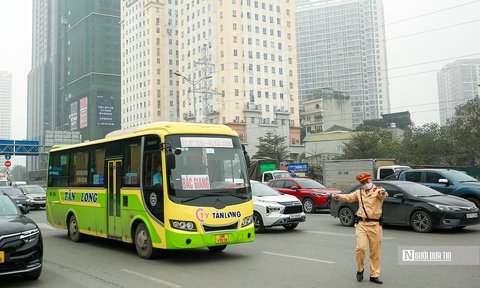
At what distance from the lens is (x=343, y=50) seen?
14950cm

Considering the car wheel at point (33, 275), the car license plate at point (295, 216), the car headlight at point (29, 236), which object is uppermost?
the car headlight at point (29, 236)

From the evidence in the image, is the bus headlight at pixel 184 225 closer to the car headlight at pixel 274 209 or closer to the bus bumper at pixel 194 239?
the bus bumper at pixel 194 239

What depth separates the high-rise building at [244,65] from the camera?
9994cm

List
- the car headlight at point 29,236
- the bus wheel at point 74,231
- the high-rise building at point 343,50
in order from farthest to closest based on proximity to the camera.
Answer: the high-rise building at point 343,50
the bus wheel at point 74,231
the car headlight at point 29,236

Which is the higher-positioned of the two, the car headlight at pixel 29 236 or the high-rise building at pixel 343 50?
the high-rise building at pixel 343 50

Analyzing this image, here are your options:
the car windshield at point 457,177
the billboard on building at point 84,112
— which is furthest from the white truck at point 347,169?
the billboard on building at point 84,112

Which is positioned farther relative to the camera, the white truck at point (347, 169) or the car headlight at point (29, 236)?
the white truck at point (347, 169)

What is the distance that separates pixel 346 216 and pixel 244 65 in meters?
88.4

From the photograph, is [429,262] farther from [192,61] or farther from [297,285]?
[192,61]

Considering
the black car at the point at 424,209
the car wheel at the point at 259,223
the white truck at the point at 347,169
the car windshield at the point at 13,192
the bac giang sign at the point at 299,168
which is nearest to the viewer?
the black car at the point at 424,209

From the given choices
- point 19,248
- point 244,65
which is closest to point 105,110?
point 244,65

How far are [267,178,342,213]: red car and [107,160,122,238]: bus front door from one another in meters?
11.0

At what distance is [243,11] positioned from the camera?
102688 millimetres

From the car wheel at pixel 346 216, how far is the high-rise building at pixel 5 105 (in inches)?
6322
